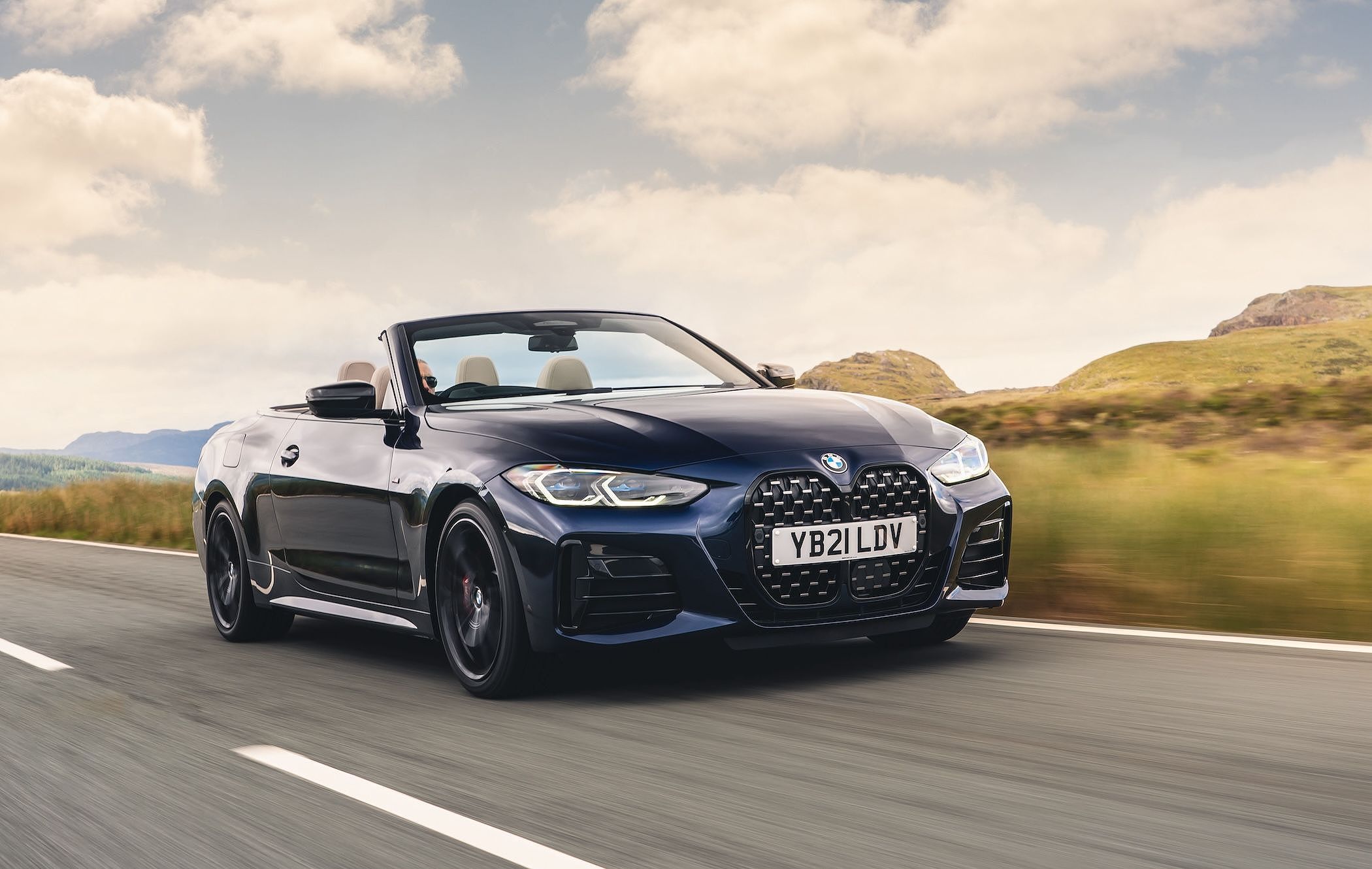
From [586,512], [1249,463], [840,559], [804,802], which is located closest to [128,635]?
[586,512]

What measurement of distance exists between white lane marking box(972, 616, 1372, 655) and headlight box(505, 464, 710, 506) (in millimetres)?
2234

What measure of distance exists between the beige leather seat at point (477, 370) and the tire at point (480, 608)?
3.26ft

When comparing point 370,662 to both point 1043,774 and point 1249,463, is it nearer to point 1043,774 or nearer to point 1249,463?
point 1043,774

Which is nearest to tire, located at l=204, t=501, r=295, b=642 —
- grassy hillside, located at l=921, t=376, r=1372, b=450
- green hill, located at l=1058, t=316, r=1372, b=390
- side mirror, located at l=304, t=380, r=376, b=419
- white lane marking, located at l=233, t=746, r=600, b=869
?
side mirror, located at l=304, t=380, r=376, b=419

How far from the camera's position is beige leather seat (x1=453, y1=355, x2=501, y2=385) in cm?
649

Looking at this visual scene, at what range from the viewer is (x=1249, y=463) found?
35.0ft

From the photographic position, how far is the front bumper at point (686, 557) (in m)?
5.07

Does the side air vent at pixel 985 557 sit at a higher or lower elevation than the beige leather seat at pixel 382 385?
lower

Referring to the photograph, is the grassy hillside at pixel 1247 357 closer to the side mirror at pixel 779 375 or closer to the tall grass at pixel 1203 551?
the tall grass at pixel 1203 551

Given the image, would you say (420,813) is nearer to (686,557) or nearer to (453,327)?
(686,557)

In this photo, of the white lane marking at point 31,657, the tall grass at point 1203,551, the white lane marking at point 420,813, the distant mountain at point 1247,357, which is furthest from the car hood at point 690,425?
the distant mountain at point 1247,357

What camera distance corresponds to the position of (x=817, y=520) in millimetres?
5164

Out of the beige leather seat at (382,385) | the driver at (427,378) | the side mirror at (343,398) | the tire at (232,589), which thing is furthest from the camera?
the tire at (232,589)

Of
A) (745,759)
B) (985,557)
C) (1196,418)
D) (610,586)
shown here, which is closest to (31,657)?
(610,586)
